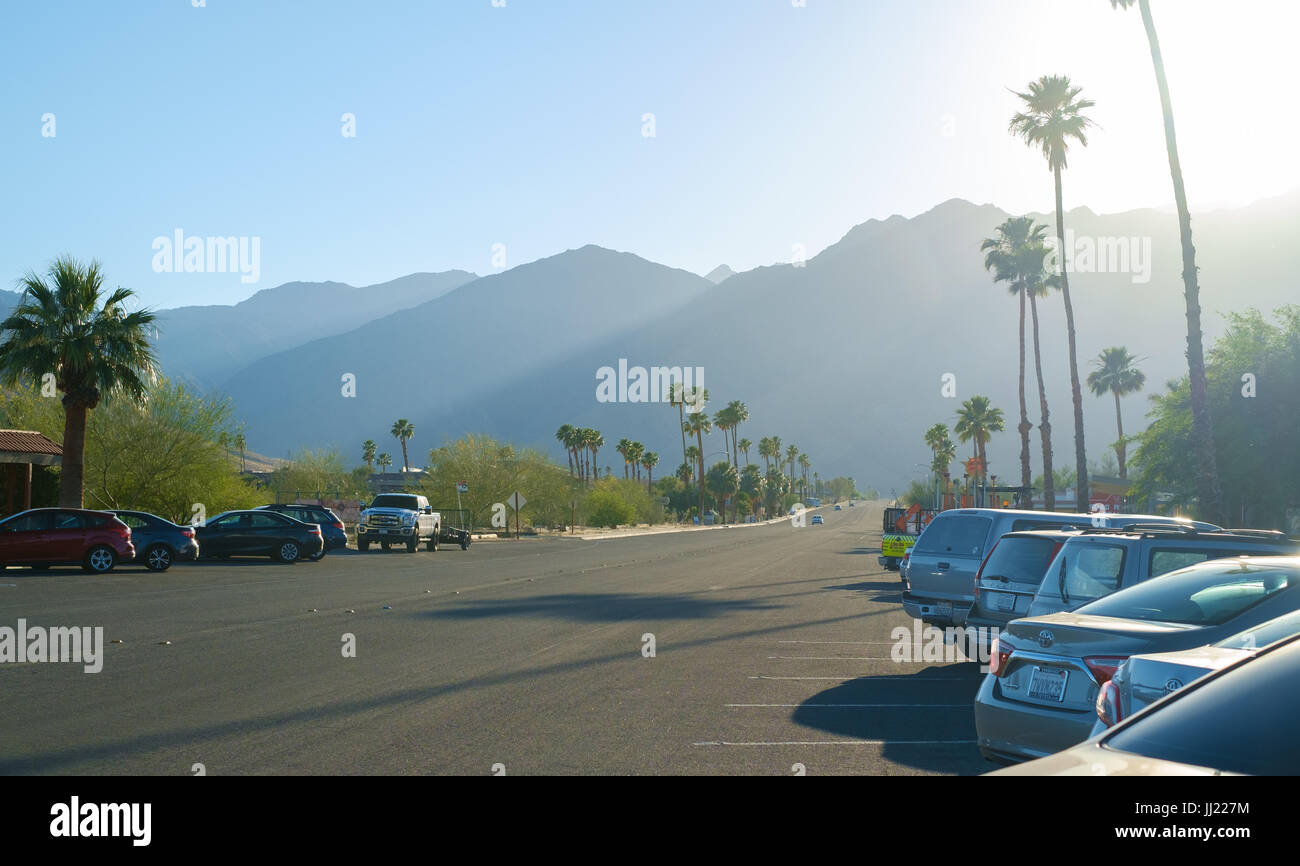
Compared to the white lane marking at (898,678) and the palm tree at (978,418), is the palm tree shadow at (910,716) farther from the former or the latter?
the palm tree at (978,418)

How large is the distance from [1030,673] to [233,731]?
6014mm

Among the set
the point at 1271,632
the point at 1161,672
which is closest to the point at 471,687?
the point at 1161,672

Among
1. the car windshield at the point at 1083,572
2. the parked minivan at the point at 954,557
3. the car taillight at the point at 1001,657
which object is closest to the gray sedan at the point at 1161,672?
the car taillight at the point at 1001,657

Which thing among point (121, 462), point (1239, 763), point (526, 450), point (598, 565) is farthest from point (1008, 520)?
point (526, 450)

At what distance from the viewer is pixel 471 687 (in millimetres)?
10727

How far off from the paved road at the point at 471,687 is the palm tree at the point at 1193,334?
842cm

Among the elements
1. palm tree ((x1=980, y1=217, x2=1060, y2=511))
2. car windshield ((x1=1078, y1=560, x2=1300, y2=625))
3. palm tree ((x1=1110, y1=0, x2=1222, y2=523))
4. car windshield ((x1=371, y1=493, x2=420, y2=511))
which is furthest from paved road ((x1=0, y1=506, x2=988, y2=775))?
palm tree ((x1=980, y1=217, x2=1060, y2=511))

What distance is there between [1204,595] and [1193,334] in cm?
2049

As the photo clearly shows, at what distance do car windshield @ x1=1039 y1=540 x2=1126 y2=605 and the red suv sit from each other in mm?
23597

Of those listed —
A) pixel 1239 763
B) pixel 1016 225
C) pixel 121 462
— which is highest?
pixel 1016 225

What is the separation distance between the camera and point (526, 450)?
277 feet

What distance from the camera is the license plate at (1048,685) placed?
6801 mm

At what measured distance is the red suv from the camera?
2512cm
